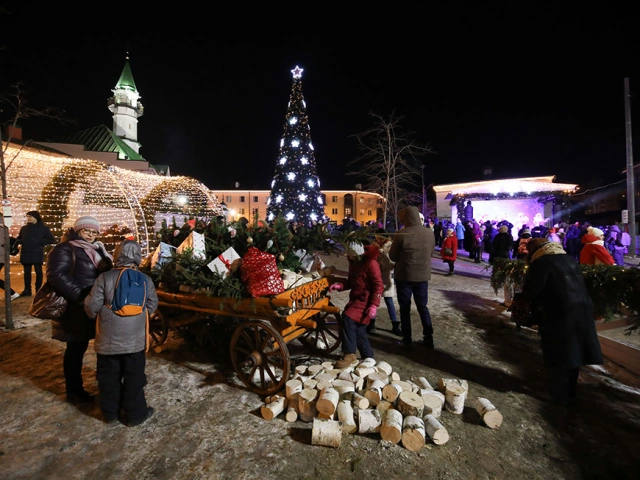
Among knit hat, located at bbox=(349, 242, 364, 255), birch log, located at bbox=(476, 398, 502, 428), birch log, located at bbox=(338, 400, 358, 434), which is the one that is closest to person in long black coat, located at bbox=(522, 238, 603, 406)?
birch log, located at bbox=(476, 398, 502, 428)

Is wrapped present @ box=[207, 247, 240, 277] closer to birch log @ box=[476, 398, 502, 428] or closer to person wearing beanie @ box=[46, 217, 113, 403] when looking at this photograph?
person wearing beanie @ box=[46, 217, 113, 403]

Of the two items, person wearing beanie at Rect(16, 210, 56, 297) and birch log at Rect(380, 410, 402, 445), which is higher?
person wearing beanie at Rect(16, 210, 56, 297)

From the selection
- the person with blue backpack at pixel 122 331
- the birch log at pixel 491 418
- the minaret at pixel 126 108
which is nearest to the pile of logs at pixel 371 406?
the birch log at pixel 491 418

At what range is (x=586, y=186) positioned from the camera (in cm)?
3319

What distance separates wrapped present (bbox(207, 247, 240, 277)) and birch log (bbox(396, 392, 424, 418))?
223cm

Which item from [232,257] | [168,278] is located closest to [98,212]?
[168,278]

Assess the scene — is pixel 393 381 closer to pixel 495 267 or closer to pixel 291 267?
pixel 291 267

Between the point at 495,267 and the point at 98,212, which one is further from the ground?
the point at 98,212

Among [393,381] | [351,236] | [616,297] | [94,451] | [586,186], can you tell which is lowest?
[94,451]

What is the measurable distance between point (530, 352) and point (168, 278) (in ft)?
17.1

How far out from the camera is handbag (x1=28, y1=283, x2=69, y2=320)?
320 centimetres

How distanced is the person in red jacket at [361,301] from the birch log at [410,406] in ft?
2.93

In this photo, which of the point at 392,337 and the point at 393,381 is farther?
the point at 392,337

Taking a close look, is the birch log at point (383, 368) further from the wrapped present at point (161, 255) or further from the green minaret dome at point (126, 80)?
the green minaret dome at point (126, 80)
